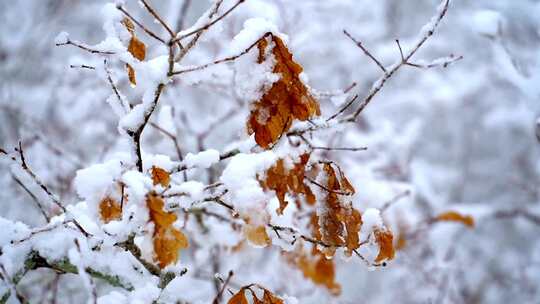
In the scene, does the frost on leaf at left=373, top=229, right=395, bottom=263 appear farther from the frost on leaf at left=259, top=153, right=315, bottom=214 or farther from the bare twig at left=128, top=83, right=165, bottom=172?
the bare twig at left=128, top=83, right=165, bottom=172

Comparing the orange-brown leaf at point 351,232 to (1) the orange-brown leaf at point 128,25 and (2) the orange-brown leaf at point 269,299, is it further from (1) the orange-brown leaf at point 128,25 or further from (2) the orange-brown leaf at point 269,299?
(1) the orange-brown leaf at point 128,25

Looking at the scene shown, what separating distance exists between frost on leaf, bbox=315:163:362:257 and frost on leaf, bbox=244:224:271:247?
10.2 inches

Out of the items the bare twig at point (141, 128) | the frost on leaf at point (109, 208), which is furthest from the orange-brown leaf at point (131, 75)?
the frost on leaf at point (109, 208)

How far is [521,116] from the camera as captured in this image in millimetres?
5719

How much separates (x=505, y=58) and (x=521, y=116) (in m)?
3.71

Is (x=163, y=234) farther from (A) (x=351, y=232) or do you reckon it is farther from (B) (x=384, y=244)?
(B) (x=384, y=244)

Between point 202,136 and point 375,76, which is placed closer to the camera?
point 202,136

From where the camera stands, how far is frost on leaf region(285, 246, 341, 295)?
7.02 ft

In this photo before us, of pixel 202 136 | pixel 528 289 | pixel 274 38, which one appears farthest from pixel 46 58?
pixel 528 289

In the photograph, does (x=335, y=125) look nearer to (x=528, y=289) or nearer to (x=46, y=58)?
(x=528, y=289)

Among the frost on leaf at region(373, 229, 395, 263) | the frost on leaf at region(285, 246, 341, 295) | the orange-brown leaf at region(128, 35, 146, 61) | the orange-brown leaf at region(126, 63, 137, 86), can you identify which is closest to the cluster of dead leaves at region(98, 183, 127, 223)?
the orange-brown leaf at region(126, 63, 137, 86)

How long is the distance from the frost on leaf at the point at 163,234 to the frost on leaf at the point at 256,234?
0.16 m

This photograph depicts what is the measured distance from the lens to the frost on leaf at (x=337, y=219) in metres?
1.34

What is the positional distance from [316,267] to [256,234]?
1.08 meters
